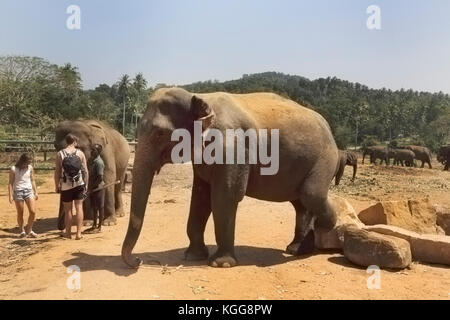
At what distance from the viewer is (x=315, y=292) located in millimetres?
5914

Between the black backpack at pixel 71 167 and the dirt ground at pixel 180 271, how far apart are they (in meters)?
1.16

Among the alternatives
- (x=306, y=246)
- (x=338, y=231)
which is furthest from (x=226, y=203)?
(x=338, y=231)

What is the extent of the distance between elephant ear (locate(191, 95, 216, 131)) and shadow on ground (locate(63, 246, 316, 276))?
2131mm

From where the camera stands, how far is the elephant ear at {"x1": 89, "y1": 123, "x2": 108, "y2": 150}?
1032 centimetres

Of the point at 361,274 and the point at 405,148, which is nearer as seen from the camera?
the point at 361,274

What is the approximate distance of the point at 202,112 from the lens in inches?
268

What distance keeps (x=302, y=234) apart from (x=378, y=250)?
70.3 inches

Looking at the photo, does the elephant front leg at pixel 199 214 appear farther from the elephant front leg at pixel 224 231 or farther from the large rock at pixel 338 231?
the large rock at pixel 338 231

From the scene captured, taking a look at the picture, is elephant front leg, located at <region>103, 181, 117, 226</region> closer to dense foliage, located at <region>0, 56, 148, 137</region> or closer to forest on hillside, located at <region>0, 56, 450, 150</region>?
forest on hillside, located at <region>0, 56, 450, 150</region>

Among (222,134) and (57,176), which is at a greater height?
(222,134)

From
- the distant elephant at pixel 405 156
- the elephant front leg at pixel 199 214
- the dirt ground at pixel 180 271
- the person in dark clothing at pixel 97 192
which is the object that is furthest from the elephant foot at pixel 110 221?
the distant elephant at pixel 405 156
